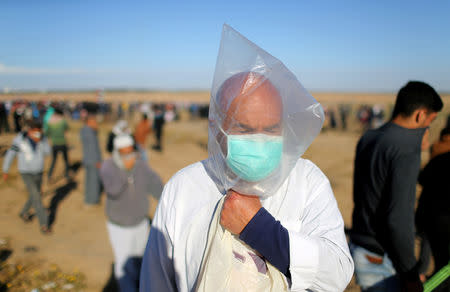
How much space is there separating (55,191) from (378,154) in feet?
26.6

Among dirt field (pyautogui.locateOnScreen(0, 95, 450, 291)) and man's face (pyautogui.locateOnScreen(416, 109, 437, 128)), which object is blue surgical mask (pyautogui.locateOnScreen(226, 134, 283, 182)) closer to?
man's face (pyautogui.locateOnScreen(416, 109, 437, 128))

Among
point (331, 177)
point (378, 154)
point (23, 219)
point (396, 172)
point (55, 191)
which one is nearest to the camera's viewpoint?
point (396, 172)

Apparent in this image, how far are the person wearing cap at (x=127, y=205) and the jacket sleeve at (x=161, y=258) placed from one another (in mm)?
2098

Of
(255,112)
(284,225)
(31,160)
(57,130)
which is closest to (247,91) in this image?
(255,112)

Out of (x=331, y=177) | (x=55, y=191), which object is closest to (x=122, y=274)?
(x=55, y=191)

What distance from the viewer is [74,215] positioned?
20.9 ft

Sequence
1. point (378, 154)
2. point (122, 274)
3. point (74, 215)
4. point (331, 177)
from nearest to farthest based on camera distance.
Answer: point (378, 154) < point (122, 274) < point (74, 215) < point (331, 177)

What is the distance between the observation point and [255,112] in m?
1.13

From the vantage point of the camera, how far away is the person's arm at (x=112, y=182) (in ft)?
10.9

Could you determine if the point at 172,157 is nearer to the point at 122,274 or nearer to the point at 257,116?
the point at 122,274

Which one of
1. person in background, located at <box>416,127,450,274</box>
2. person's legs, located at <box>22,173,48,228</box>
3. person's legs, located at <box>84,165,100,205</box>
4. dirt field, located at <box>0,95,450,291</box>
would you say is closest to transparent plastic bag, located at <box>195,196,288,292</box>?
person in background, located at <box>416,127,450,274</box>

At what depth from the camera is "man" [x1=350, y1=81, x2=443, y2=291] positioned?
6.38 feet

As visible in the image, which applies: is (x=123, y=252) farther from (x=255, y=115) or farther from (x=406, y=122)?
(x=406, y=122)

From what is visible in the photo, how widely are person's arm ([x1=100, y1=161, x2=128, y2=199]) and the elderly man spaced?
219 cm
